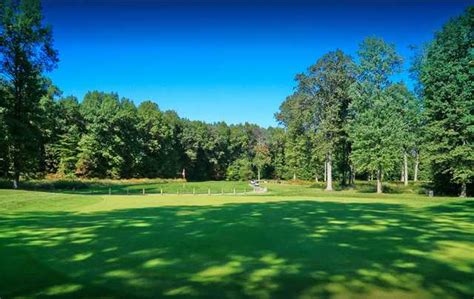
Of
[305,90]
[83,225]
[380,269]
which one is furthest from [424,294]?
[305,90]

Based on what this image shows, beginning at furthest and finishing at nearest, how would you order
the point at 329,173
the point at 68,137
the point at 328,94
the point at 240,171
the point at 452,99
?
the point at 240,171 < the point at 68,137 < the point at 328,94 < the point at 329,173 < the point at 452,99

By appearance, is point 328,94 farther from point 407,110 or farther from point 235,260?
point 235,260

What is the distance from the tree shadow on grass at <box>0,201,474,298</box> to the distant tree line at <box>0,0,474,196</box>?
28.9 m

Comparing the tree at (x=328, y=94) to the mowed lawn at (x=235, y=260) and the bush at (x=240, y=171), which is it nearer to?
the mowed lawn at (x=235, y=260)

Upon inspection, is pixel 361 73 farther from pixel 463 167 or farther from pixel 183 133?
pixel 183 133

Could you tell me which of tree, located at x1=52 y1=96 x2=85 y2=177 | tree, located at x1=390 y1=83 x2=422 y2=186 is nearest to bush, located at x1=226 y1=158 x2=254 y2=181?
tree, located at x1=52 y1=96 x2=85 y2=177

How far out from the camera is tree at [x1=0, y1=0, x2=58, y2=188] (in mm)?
37094

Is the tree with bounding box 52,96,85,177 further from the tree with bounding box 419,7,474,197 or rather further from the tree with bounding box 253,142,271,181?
the tree with bounding box 419,7,474,197

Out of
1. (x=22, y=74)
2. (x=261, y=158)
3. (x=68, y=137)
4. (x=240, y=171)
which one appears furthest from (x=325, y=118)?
(x=240, y=171)

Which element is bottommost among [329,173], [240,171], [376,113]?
[240,171]

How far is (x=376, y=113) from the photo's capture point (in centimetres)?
4509

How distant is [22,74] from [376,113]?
1528 inches

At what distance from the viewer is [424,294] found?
17.3 ft

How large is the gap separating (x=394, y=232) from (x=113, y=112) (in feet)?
254
